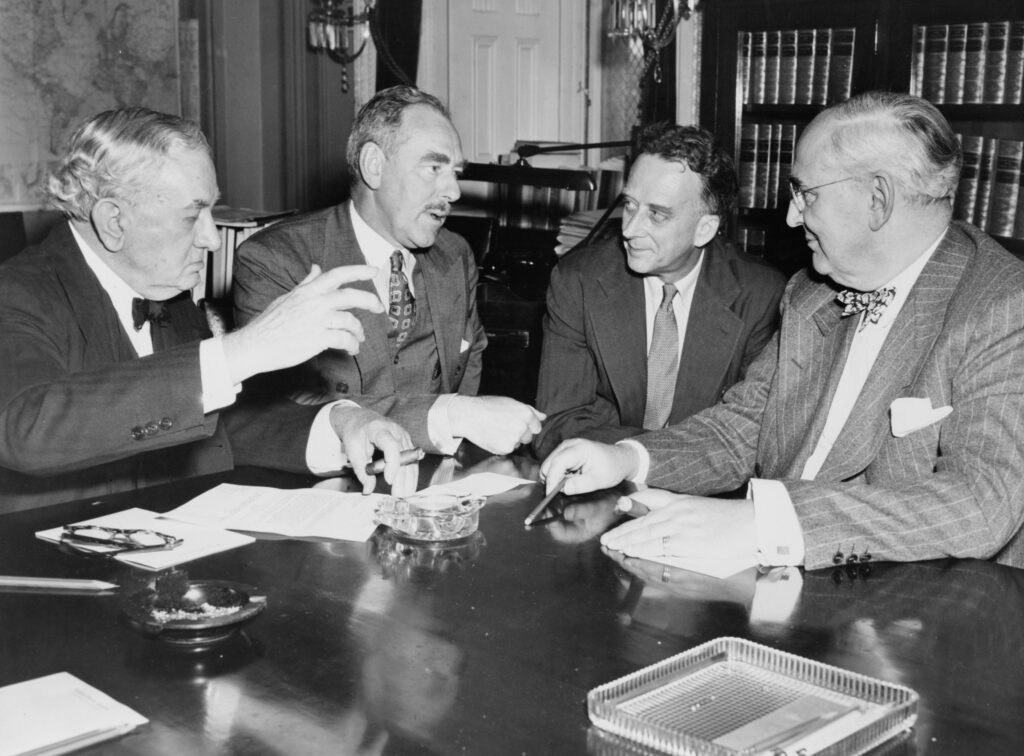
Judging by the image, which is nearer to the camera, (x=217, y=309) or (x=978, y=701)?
(x=978, y=701)

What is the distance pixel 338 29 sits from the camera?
600 cm

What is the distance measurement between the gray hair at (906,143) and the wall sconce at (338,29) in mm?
4017

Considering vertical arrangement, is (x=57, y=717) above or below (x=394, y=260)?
below

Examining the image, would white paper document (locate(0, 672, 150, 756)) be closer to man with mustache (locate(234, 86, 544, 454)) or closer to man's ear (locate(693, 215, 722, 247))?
man with mustache (locate(234, 86, 544, 454))

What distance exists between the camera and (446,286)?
10.9 ft

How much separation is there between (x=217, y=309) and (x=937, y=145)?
3.14 meters

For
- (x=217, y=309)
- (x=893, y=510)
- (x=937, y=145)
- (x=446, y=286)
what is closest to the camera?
(x=893, y=510)

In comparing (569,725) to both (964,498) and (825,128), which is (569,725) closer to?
(964,498)

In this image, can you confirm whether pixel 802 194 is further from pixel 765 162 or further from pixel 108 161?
pixel 765 162

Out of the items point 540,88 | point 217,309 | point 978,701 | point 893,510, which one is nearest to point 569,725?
point 978,701

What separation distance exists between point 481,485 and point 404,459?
161 millimetres

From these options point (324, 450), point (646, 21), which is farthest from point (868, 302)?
point (646, 21)

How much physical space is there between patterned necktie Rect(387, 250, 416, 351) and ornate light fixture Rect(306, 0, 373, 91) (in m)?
3.06

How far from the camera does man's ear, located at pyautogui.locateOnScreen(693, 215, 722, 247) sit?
3.46m
